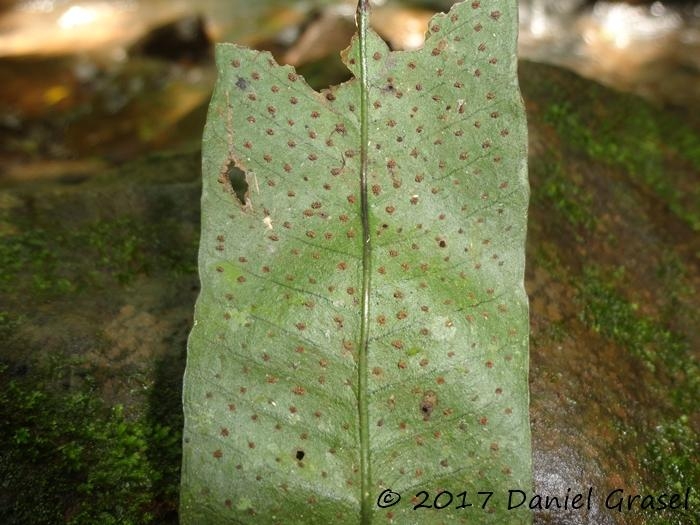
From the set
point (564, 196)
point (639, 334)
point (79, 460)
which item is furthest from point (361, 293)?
point (564, 196)

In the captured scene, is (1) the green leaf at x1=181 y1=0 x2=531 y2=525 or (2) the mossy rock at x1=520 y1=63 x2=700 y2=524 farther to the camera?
(2) the mossy rock at x1=520 y1=63 x2=700 y2=524

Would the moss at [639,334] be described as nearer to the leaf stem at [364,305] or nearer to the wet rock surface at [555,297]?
the wet rock surface at [555,297]

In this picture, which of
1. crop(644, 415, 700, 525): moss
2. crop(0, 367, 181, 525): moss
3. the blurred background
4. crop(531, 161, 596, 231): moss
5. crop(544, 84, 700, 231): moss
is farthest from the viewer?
the blurred background

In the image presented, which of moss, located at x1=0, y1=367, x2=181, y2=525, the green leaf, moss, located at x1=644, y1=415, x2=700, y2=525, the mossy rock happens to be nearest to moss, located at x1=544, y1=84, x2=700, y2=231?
the mossy rock

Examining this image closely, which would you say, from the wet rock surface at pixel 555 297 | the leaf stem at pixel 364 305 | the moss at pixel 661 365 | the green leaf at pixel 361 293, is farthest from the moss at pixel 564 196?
the leaf stem at pixel 364 305

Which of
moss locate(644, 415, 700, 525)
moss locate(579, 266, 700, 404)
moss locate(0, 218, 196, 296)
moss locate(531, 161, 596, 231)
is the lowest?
moss locate(644, 415, 700, 525)

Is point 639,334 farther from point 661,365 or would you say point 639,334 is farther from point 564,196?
point 564,196

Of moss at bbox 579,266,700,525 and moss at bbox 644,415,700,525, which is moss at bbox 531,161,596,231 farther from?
moss at bbox 644,415,700,525
